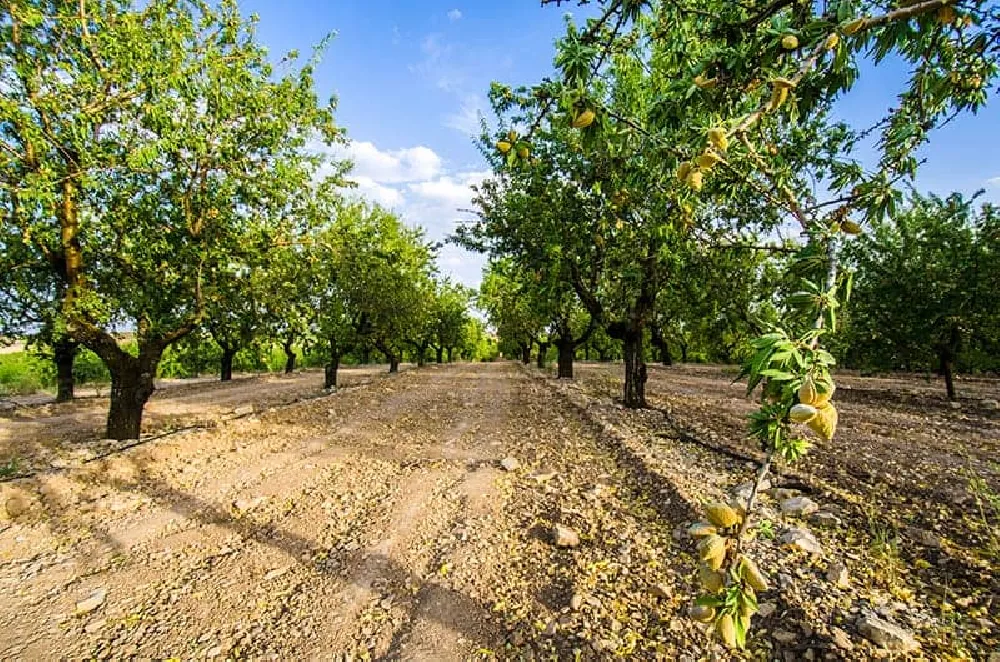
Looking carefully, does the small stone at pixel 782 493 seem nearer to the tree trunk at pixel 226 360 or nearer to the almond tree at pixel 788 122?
the almond tree at pixel 788 122

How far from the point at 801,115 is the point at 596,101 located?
1.56 meters

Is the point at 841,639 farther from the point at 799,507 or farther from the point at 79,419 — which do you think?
the point at 79,419

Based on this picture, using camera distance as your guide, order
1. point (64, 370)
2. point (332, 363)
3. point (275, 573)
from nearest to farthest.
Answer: point (275, 573)
point (64, 370)
point (332, 363)

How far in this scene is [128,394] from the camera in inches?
404

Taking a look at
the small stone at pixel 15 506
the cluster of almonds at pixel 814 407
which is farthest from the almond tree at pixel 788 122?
the small stone at pixel 15 506

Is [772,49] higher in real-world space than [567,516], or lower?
higher

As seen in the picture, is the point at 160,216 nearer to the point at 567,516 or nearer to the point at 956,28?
the point at 567,516

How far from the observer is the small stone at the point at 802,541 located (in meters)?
4.42

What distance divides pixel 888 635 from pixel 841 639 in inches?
11.9

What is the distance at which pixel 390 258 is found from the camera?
86.5 ft

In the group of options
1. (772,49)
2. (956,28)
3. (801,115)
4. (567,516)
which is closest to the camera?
(772,49)

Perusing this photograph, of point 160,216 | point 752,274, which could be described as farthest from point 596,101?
point 752,274

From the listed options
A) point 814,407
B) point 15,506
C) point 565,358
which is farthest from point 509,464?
point 565,358

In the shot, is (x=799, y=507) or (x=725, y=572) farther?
(x=799, y=507)
